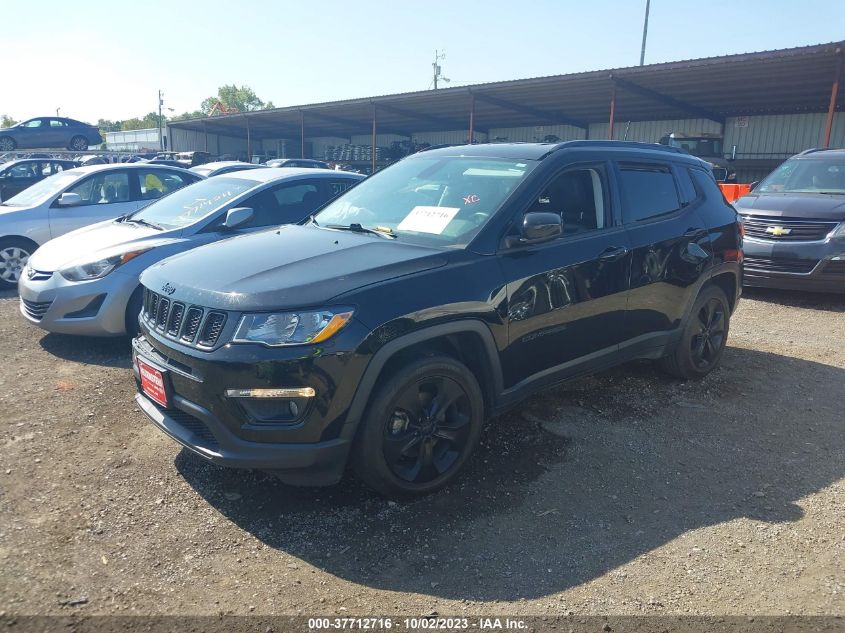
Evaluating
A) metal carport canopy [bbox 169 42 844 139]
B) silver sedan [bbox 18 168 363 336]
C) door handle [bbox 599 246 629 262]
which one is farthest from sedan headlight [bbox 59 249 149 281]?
metal carport canopy [bbox 169 42 844 139]

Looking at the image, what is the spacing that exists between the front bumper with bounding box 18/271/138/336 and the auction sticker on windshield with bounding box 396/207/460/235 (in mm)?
2919

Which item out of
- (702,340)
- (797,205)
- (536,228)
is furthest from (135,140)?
(536,228)

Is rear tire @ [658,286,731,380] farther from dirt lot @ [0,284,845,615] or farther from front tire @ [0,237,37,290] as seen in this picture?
front tire @ [0,237,37,290]

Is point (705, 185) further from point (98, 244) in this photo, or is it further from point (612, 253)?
point (98, 244)

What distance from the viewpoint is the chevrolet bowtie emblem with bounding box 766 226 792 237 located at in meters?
7.99

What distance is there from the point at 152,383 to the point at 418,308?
1.47m

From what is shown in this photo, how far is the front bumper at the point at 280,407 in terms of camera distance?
2895mm

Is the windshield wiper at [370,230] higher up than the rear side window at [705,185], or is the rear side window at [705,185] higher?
the rear side window at [705,185]

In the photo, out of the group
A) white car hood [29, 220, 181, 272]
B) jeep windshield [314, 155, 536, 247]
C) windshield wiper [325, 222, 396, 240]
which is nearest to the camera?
jeep windshield [314, 155, 536, 247]

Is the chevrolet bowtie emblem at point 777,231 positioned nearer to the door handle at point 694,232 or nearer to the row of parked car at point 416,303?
the row of parked car at point 416,303

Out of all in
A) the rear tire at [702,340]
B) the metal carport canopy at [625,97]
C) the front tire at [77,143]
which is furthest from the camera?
the front tire at [77,143]

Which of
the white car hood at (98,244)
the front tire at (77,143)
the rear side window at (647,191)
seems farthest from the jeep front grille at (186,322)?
the front tire at (77,143)

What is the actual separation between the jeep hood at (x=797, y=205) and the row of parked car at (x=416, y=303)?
3291 mm

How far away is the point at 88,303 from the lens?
5531 mm
